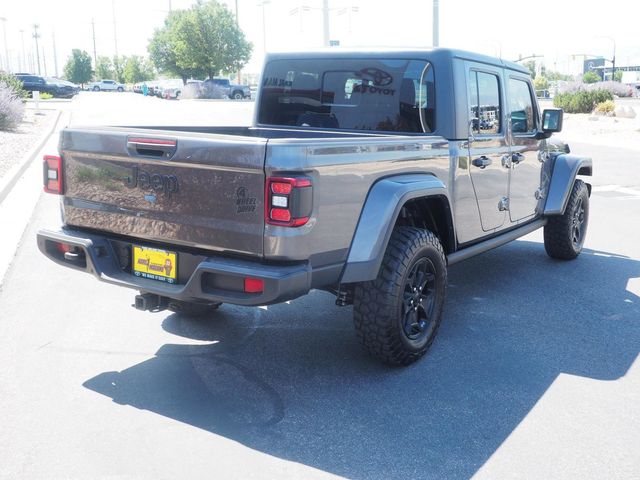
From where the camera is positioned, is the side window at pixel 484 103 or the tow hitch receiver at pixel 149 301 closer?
the tow hitch receiver at pixel 149 301

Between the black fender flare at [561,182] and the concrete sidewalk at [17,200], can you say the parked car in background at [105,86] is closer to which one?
the concrete sidewalk at [17,200]

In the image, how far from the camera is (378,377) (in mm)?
4223

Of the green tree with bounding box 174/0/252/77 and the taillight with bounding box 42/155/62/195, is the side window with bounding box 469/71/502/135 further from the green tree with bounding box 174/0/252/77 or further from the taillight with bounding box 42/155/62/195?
the green tree with bounding box 174/0/252/77

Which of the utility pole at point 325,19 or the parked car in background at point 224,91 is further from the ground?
the utility pole at point 325,19

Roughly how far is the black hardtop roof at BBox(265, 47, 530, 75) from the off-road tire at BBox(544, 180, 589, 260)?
182cm

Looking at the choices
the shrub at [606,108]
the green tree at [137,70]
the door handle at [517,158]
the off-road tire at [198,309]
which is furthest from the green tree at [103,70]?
the off-road tire at [198,309]

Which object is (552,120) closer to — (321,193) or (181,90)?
(321,193)

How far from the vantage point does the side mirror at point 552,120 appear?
6.16 m

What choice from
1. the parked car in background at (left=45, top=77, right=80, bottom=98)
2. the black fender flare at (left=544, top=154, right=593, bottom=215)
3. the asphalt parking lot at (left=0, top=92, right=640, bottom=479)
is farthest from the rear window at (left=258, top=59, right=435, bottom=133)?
the parked car in background at (left=45, top=77, right=80, bottom=98)

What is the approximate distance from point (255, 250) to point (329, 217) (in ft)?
1.34

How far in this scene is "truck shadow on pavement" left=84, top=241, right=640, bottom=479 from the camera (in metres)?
3.42

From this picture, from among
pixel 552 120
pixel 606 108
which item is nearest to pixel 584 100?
pixel 606 108

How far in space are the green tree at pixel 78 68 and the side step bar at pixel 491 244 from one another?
Result: 96.9 m

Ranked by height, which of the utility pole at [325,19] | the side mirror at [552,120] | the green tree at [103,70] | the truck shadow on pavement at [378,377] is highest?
the green tree at [103,70]
